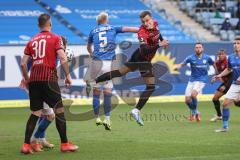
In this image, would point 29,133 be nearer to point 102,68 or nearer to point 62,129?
point 62,129

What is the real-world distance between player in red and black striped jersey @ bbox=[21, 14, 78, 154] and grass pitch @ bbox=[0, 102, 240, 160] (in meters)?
0.55

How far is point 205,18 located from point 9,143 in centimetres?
2443

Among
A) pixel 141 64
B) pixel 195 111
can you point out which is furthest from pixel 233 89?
pixel 195 111

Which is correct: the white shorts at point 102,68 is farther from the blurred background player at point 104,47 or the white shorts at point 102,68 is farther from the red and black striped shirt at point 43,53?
the red and black striped shirt at point 43,53

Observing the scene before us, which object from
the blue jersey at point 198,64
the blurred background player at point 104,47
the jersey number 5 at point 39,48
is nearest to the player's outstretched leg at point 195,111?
the blue jersey at point 198,64

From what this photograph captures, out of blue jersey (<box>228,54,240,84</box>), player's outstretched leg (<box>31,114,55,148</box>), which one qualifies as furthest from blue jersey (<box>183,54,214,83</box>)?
player's outstretched leg (<box>31,114,55,148</box>)

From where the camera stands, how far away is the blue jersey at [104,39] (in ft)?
55.7

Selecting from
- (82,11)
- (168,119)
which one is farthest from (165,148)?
(82,11)

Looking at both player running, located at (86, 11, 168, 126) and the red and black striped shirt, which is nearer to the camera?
the red and black striped shirt

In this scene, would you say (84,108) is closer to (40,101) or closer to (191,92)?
(191,92)

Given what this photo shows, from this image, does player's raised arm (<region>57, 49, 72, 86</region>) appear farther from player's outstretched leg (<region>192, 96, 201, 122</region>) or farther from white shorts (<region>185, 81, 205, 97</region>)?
white shorts (<region>185, 81, 205, 97</region>)

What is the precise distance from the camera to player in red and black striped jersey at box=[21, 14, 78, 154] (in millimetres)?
12391

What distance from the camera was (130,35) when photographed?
3441 centimetres

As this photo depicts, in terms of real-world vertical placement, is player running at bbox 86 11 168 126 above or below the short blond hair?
below
